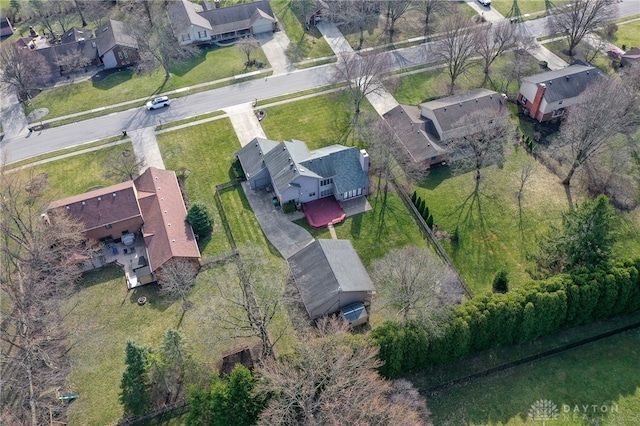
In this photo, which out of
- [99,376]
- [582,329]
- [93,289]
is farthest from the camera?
[93,289]

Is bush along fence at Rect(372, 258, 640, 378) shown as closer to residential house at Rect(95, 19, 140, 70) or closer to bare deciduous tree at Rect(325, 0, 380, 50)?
bare deciduous tree at Rect(325, 0, 380, 50)

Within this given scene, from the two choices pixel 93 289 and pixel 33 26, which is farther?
pixel 33 26

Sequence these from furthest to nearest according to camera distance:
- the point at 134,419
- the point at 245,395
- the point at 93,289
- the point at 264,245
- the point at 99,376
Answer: the point at 264,245, the point at 93,289, the point at 99,376, the point at 134,419, the point at 245,395

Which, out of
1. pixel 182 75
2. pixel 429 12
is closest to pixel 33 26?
pixel 182 75

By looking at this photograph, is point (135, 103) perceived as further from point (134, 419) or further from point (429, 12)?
point (429, 12)

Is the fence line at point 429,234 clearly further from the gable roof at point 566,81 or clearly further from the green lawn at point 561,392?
the gable roof at point 566,81

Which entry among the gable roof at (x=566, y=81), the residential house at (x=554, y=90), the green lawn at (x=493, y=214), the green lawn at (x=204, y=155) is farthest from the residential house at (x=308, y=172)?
the gable roof at (x=566, y=81)
